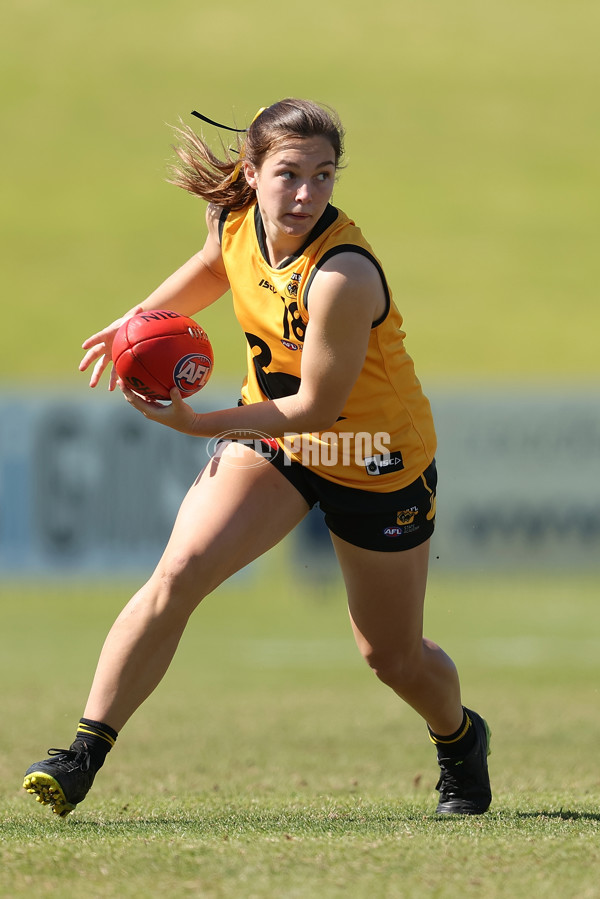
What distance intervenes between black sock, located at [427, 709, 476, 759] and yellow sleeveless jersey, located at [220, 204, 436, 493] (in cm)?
102

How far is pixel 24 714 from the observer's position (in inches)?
322

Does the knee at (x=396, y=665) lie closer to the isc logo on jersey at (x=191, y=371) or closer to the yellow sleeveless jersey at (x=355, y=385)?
the yellow sleeveless jersey at (x=355, y=385)

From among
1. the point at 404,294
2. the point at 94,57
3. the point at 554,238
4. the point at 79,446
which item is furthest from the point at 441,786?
the point at 94,57

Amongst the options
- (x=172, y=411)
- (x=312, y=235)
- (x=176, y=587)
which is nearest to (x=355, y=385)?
(x=312, y=235)

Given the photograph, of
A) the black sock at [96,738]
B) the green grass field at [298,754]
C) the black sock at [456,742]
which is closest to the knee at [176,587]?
the black sock at [96,738]

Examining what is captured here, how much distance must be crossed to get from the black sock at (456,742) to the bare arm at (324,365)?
1413mm

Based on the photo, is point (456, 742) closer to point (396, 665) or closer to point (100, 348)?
point (396, 665)

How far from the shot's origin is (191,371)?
4.24m

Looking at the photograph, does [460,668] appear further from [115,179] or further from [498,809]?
[115,179]

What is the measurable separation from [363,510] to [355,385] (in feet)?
1.40

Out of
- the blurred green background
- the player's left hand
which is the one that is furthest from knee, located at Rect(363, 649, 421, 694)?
the blurred green background

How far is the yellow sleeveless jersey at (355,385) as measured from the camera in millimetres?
4293

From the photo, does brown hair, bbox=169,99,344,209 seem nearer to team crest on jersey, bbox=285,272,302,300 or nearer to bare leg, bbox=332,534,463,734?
team crest on jersey, bbox=285,272,302,300

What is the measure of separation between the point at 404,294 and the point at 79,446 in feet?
54.3
